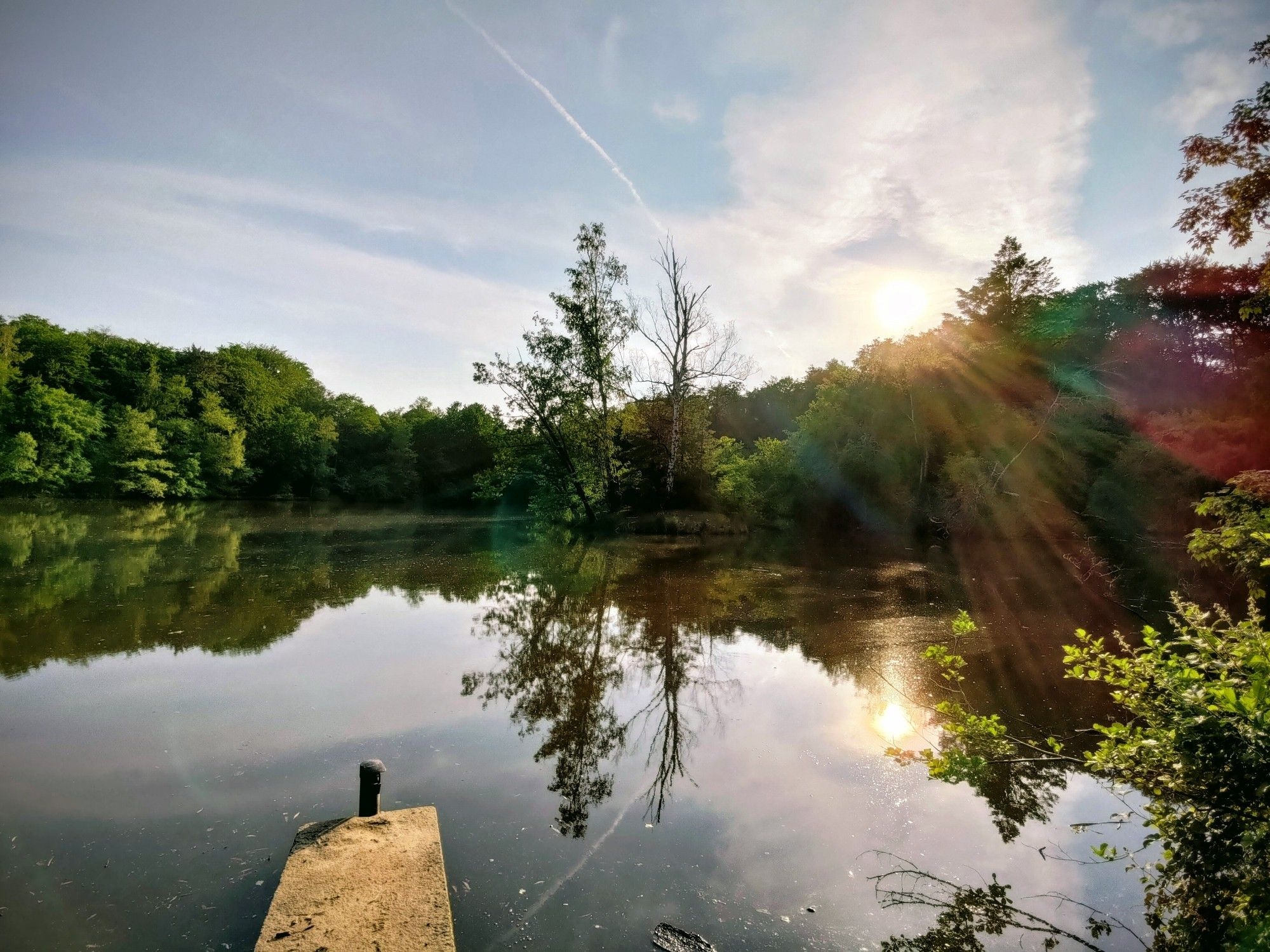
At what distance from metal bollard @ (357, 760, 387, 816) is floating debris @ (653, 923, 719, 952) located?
6.84ft

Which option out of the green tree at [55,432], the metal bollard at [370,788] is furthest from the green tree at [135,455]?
the metal bollard at [370,788]

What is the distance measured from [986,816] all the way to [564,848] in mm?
3295

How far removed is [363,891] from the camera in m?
3.40

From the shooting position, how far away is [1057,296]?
28.9 m

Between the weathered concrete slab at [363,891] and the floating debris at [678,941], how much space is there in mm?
1115

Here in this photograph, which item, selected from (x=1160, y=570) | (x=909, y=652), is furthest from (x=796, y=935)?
(x=1160, y=570)

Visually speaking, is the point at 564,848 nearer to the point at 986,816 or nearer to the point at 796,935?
the point at 796,935

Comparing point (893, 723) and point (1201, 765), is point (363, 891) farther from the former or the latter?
point (893, 723)

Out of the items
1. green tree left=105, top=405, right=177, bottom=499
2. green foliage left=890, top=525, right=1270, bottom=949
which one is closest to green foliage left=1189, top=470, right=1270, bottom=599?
green foliage left=890, top=525, right=1270, bottom=949

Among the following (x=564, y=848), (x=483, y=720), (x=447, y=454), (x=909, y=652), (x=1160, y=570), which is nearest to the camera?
(x=564, y=848)

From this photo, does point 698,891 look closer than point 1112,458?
Yes

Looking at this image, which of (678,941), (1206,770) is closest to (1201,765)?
(1206,770)

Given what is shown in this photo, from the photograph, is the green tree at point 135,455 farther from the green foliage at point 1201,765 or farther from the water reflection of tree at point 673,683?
the green foliage at point 1201,765

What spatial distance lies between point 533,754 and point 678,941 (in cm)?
248
